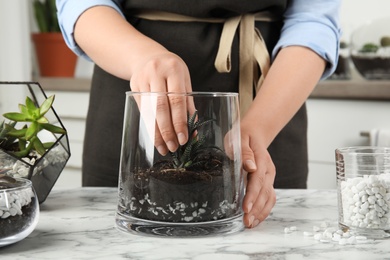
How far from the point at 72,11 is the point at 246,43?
334 millimetres

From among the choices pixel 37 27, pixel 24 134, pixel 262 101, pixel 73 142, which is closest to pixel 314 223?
pixel 262 101

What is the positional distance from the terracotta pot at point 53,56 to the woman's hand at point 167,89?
2078mm

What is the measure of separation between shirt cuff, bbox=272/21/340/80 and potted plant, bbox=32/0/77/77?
1838mm

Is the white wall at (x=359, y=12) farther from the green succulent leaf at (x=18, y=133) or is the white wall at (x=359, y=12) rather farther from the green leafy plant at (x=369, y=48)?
the green succulent leaf at (x=18, y=133)

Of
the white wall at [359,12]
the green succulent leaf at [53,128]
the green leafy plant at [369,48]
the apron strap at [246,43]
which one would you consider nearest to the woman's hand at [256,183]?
the green succulent leaf at [53,128]

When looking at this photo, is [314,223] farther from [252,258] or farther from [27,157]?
[27,157]

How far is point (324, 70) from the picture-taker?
1289mm

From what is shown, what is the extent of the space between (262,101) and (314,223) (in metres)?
0.30

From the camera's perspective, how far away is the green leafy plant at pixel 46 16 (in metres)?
2.96

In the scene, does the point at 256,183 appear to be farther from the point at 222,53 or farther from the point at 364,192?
the point at 222,53

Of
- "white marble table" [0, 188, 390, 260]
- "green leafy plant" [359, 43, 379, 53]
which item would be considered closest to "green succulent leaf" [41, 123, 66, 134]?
"white marble table" [0, 188, 390, 260]

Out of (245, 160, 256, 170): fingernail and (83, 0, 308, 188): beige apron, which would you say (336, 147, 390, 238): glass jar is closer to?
(245, 160, 256, 170): fingernail

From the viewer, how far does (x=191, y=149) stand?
74 centimetres

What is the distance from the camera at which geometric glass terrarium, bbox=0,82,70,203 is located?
892mm
